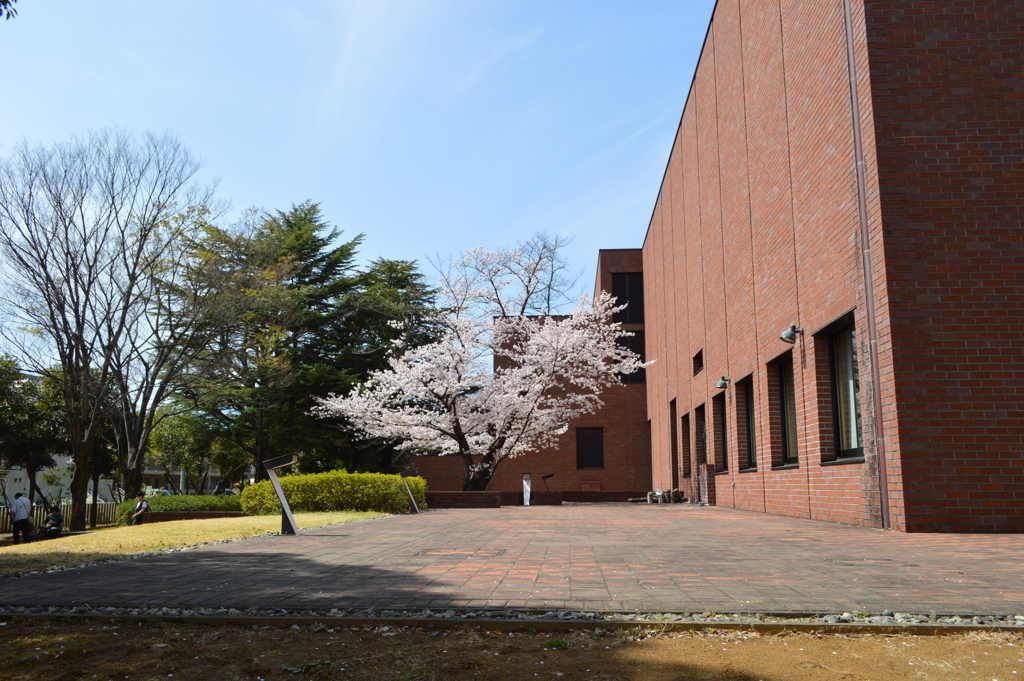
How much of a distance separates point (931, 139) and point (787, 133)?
13.4ft

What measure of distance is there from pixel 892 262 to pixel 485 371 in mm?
17661

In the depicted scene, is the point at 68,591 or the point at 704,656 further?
the point at 68,591

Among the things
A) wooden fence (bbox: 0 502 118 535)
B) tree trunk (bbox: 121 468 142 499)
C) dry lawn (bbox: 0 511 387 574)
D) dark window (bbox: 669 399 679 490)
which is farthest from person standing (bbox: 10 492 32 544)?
dark window (bbox: 669 399 679 490)

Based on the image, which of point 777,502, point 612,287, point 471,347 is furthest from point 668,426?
point 777,502

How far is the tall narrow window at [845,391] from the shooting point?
34.5 ft

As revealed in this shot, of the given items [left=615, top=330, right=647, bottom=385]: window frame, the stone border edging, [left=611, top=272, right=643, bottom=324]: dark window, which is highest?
[left=611, top=272, right=643, bottom=324]: dark window

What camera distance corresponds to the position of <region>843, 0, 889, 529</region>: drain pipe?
894cm

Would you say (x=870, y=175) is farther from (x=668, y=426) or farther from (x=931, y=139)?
(x=668, y=426)

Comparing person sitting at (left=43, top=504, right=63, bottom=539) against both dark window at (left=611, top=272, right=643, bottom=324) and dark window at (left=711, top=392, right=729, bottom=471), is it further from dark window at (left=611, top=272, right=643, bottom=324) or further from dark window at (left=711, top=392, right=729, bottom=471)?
dark window at (left=611, top=272, right=643, bottom=324)

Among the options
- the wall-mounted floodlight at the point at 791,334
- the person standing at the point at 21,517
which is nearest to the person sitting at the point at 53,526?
the person standing at the point at 21,517

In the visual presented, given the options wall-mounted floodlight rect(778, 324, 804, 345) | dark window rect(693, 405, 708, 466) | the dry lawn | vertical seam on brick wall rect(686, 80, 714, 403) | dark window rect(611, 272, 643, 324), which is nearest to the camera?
the dry lawn

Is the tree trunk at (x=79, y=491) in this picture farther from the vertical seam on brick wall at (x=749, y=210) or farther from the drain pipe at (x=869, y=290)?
the drain pipe at (x=869, y=290)

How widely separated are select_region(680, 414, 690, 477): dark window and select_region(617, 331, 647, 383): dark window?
986cm

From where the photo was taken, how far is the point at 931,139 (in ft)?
29.9
